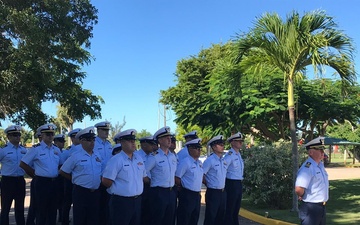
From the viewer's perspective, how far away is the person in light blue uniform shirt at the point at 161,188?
607 centimetres

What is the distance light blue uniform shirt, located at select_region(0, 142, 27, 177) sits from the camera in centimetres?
734

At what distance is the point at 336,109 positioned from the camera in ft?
42.1

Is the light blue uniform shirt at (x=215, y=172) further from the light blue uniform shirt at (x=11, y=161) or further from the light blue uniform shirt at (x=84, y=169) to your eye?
the light blue uniform shirt at (x=11, y=161)

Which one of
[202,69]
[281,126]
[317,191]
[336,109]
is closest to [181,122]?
[281,126]

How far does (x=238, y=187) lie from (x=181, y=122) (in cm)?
669

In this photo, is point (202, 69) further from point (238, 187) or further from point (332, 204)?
point (238, 187)

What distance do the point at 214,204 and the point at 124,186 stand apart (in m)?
2.08

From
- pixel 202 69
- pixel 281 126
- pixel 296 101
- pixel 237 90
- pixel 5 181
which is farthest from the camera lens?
pixel 202 69

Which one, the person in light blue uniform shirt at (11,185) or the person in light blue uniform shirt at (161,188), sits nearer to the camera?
the person in light blue uniform shirt at (161,188)

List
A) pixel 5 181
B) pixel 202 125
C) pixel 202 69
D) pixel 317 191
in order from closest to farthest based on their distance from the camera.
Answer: pixel 317 191 → pixel 5 181 → pixel 202 125 → pixel 202 69

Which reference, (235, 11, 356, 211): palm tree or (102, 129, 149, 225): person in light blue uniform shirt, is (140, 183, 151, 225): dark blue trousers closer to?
(102, 129, 149, 225): person in light blue uniform shirt

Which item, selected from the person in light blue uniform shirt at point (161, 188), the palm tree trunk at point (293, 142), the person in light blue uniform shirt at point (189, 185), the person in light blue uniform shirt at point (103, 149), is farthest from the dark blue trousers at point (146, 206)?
the palm tree trunk at point (293, 142)

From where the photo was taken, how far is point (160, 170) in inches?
242

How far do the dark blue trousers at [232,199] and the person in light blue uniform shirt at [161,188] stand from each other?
153 cm
